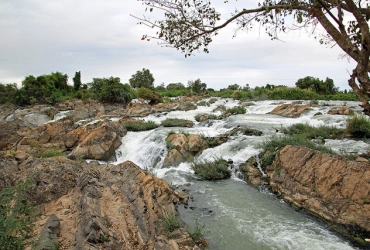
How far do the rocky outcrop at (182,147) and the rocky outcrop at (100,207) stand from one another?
3541 mm

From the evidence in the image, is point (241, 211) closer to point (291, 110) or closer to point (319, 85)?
point (291, 110)

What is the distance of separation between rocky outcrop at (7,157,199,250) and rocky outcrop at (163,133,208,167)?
3541mm

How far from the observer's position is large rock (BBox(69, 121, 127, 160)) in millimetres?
11047

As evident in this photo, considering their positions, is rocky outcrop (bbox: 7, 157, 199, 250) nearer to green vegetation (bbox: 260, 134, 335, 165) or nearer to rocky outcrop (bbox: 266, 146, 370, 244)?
rocky outcrop (bbox: 266, 146, 370, 244)

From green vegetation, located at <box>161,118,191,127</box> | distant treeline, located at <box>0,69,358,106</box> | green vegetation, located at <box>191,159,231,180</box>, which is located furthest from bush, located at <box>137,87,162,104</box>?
green vegetation, located at <box>191,159,231,180</box>

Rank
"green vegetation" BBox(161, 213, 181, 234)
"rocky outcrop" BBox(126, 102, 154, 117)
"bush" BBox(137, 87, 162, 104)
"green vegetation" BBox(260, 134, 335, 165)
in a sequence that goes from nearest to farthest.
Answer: "green vegetation" BBox(161, 213, 181, 234) < "green vegetation" BBox(260, 134, 335, 165) < "rocky outcrop" BBox(126, 102, 154, 117) < "bush" BBox(137, 87, 162, 104)

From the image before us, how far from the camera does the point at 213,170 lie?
874cm

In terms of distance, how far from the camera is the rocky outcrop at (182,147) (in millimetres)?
10328

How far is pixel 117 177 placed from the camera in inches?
235

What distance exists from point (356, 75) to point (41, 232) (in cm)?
511

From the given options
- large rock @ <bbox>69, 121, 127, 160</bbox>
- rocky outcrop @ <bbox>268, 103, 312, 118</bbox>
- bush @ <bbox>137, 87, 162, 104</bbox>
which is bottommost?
large rock @ <bbox>69, 121, 127, 160</bbox>

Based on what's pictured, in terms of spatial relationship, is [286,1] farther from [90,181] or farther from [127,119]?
[127,119]

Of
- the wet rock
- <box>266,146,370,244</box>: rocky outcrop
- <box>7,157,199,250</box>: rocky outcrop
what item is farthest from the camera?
<box>266,146,370,244</box>: rocky outcrop

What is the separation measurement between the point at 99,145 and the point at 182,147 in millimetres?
3772
